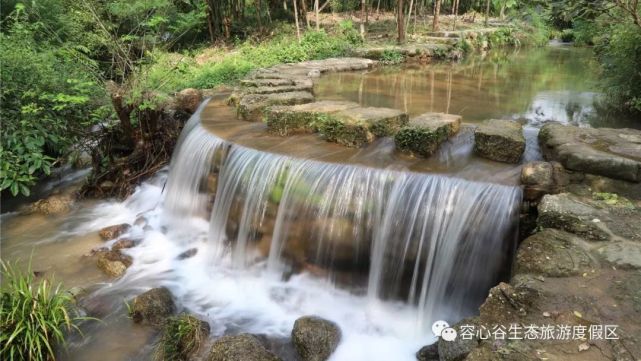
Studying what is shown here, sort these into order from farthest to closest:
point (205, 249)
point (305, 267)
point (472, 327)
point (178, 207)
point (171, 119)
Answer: point (171, 119), point (178, 207), point (205, 249), point (305, 267), point (472, 327)

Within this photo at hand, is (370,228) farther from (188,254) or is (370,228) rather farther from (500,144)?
(188,254)

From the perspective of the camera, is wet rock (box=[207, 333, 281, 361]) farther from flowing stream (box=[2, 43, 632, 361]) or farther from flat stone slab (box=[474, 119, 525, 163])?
flat stone slab (box=[474, 119, 525, 163])

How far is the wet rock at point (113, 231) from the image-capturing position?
270 inches

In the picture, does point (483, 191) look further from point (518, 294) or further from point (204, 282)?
point (204, 282)

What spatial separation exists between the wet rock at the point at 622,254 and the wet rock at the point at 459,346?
1.22 meters

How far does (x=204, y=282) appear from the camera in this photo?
19.1ft

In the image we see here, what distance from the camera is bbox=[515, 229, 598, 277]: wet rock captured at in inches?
132

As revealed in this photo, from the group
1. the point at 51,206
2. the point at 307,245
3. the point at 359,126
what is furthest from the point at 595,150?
the point at 51,206

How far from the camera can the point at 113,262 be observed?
601 centimetres

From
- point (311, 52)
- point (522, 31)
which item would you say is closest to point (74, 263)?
point (311, 52)

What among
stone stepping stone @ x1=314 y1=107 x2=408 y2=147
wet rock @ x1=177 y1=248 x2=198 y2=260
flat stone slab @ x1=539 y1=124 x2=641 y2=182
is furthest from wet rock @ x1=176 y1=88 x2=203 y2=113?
flat stone slab @ x1=539 y1=124 x2=641 y2=182

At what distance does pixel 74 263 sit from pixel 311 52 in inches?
431

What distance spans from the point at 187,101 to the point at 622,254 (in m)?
8.31

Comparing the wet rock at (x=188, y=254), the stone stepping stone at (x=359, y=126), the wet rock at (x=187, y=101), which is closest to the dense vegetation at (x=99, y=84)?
the wet rock at (x=187, y=101)
